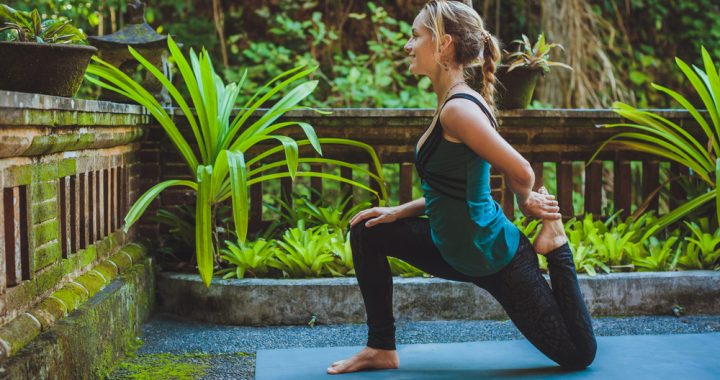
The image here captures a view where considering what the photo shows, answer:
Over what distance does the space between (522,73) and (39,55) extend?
7.94 ft

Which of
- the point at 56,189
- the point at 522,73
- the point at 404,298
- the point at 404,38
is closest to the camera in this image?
the point at 56,189

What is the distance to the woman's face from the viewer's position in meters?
2.35

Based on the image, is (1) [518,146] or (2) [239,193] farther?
(1) [518,146]

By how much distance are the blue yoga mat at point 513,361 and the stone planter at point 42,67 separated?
3.54 feet

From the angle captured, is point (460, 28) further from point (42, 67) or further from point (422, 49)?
point (42, 67)

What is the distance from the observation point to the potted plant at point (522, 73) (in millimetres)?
3926

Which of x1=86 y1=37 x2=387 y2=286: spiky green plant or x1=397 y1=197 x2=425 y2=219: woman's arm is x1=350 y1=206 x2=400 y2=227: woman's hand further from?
x1=86 y1=37 x2=387 y2=286: spiky green plant

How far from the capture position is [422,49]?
2359 mm

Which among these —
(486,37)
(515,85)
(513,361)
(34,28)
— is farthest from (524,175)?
(515,85)

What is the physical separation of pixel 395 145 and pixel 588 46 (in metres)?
3.70

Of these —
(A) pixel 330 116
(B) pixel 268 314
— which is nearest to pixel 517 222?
(A) pixel 330 116

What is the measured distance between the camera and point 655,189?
413 cm

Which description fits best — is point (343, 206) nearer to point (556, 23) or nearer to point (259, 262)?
point (259, 262)

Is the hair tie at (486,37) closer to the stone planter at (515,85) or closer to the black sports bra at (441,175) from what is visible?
the black sports bra at (441,175)
